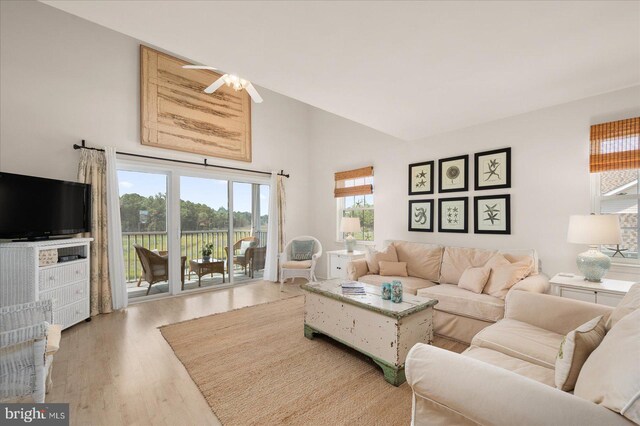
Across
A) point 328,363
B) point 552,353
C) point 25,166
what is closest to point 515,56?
point 552,353

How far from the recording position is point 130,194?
4070 mm

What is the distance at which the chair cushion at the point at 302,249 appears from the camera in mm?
5307

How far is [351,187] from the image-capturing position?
16.9 feet

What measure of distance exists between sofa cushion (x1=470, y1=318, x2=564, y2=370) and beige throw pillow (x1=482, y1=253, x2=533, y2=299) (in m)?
0.71

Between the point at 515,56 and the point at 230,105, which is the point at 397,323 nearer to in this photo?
the point at 515,56

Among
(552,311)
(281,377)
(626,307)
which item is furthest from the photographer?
(281,377)

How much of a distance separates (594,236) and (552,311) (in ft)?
3.28

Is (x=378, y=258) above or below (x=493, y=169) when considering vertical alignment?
below

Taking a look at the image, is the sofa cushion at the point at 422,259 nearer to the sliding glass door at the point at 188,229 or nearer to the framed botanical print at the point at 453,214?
the framed botanical print at the point at 453,214

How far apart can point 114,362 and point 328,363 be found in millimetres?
1803

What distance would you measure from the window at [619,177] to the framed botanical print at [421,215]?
171 centimetres

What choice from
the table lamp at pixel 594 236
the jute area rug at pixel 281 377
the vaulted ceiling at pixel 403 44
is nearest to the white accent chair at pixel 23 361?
the jute area rug at pixel 281 377

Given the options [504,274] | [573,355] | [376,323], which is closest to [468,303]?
[504,274]

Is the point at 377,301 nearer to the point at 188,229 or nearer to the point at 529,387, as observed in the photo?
the point at 529,387
